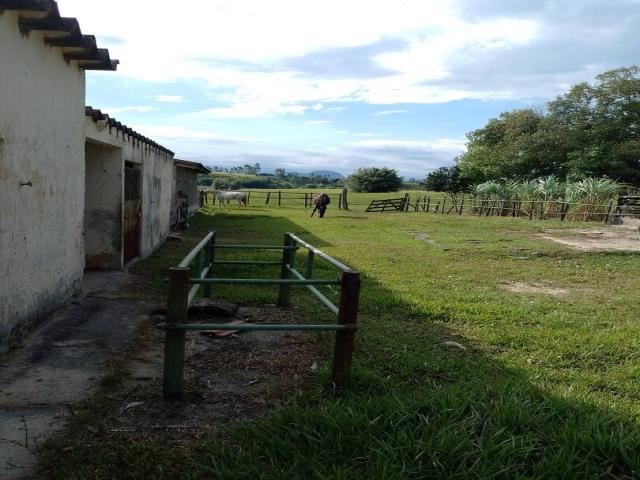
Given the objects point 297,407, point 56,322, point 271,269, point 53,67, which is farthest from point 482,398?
point 271,269

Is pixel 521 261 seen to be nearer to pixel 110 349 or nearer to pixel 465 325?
pixel 465 325

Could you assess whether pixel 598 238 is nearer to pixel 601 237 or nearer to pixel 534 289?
pixel 601 237

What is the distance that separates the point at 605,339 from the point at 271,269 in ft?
17.8

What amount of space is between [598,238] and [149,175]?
41.4 feet

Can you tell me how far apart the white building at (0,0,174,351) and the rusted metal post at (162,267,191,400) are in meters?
1.79

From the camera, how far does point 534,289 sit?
28.0 feet

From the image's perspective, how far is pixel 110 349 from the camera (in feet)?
15.5

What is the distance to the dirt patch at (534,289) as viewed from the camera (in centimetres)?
829

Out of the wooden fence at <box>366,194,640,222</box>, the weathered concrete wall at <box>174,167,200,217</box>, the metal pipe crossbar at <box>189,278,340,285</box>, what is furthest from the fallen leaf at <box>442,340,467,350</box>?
the wooden fence at <box>366,194,640,222</box>

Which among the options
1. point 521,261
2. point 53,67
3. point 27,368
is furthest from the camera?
point 521,261

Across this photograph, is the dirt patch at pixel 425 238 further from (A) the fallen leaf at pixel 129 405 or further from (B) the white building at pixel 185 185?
(A) the fallen leaf at pixel 129 405

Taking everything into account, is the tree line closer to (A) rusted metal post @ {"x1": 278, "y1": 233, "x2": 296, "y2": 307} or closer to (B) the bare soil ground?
(B) the bare soil ground

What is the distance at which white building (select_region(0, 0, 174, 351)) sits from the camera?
4.41m

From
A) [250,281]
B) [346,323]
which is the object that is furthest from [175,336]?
[346,323]
